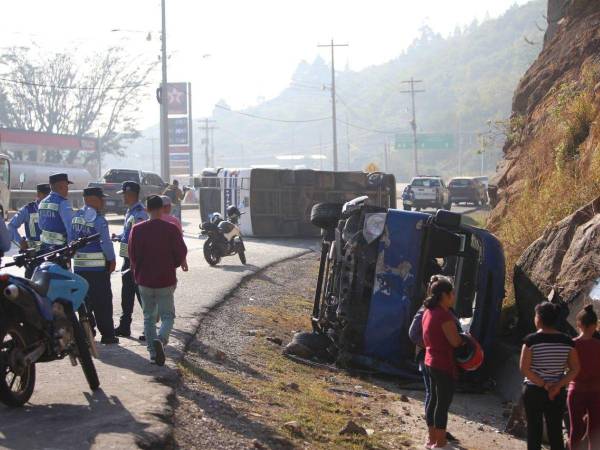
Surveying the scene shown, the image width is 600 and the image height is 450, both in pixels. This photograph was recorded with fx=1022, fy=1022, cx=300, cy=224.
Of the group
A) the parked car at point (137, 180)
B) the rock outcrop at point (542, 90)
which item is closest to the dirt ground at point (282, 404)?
the rock outcrop at point (542, 90)

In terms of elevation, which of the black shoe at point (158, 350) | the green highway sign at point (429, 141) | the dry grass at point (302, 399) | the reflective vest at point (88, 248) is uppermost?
the green highway sign at point (429, 141)

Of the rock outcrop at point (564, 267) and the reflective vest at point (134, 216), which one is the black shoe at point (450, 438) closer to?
the rock outcrop at point (564, 267)

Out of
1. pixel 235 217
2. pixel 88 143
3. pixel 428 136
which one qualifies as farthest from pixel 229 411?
pixel 428 136

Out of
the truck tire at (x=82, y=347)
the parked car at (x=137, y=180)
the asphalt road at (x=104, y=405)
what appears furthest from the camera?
the parked car at (x=137, y=180)

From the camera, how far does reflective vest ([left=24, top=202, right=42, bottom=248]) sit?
10.3m

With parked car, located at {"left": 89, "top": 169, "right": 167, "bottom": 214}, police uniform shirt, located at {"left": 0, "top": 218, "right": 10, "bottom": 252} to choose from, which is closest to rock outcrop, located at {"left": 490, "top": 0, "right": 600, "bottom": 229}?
police uniform shirt, located at {"left": 0, "top": 218, "right": 10, "bottom": 252}

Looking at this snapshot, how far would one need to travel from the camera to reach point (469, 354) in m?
7.75

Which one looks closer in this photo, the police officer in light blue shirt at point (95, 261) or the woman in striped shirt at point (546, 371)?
the woman in striped shirt at point (546, 371)

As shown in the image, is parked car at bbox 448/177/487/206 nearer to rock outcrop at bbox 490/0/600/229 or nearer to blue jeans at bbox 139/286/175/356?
rock outcrop at bbox 490/0/600/229

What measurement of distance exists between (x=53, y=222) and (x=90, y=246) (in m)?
0.41

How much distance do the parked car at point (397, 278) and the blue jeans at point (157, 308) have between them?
2.93 m

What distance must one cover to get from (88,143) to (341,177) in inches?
1939

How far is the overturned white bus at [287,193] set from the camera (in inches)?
1092

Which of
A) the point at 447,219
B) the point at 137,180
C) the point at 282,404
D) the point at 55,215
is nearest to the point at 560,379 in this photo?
the point at 282,404
